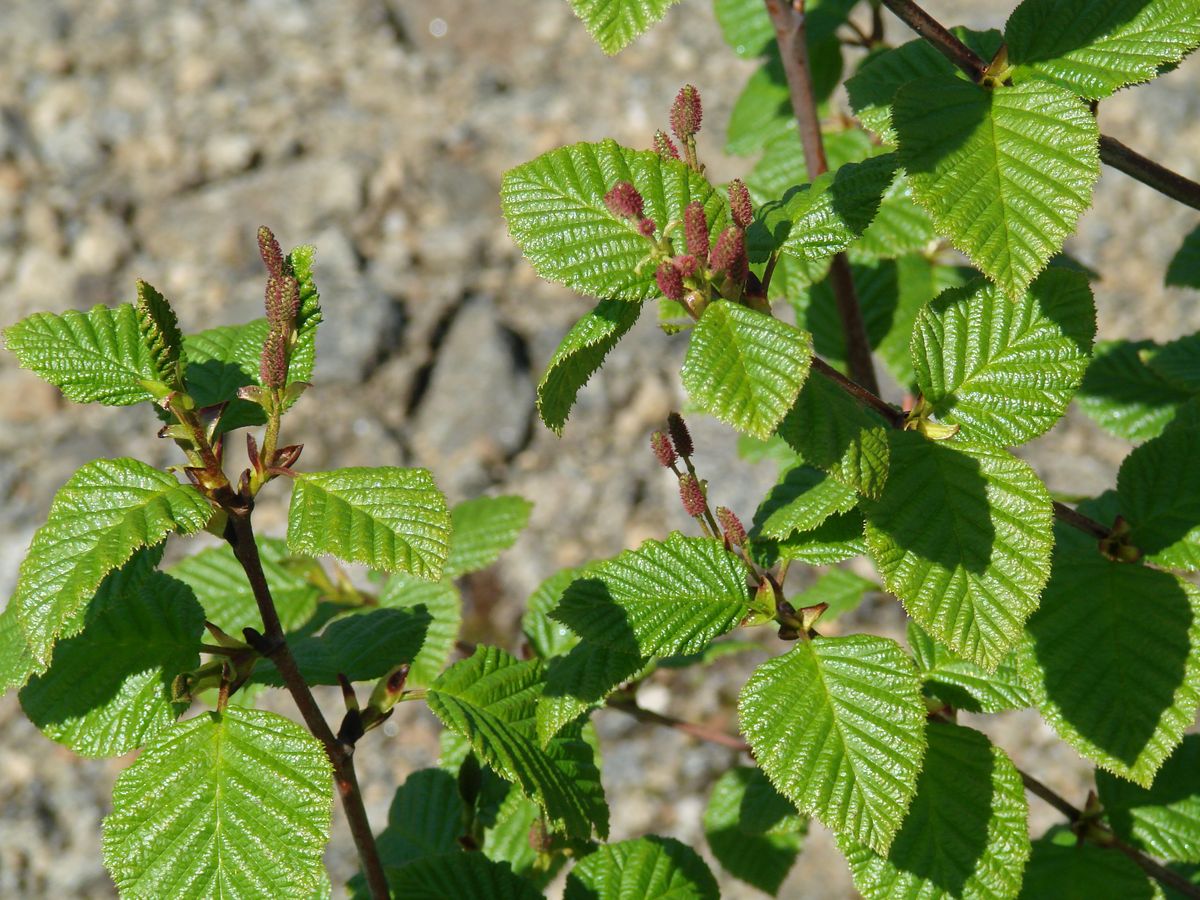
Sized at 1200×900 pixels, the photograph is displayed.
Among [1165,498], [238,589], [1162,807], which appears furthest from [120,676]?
[1162,807]

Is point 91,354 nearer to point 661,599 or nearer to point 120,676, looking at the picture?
point 120,676

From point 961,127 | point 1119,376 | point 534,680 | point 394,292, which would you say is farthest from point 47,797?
point 961,127

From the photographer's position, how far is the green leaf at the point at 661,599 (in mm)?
1134

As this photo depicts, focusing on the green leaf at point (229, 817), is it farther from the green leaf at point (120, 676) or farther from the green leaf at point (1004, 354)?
the green leaf at point (1004, 354)

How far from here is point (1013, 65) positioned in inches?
43.4

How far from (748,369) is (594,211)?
220 millimetres

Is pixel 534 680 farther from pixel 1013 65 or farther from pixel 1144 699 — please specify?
pixel 1013 65

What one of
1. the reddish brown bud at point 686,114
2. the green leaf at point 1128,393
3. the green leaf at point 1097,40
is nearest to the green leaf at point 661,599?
the reddish brown bud at point 686,114

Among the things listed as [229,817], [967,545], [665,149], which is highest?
[665,149]

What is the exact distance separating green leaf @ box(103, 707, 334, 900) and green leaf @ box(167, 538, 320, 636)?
46 centimetres

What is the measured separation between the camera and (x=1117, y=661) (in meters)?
1.11

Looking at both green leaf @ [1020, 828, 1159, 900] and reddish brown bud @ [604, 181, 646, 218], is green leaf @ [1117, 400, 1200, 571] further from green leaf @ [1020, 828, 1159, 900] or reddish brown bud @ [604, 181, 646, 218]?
reddish brown bud @ [604, 181, 646, 218]

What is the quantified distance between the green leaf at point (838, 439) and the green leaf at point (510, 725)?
0.43 metres

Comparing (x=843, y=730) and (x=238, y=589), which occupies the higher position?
(x=238, y=589)
